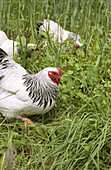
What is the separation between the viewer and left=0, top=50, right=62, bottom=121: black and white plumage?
2.35 metres

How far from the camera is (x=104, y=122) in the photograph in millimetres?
2178

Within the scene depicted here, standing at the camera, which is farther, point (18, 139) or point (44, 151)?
point (18, 139)

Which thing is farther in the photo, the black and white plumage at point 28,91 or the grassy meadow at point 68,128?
the black and white plumage at point 28,91

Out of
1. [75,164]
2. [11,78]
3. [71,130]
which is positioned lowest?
[75,164]

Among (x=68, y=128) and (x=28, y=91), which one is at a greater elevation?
(x=28, y=91)

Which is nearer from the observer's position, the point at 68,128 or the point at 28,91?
the point at 68,128

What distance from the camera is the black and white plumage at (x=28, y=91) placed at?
2.35 meters

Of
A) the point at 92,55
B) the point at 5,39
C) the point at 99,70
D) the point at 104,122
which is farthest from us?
the point at 5,39

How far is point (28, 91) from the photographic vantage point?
7.74ft

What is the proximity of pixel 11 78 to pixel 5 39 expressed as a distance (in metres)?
1.28

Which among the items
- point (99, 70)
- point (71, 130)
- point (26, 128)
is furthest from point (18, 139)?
point (99, 70)

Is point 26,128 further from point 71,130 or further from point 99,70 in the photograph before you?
point 99,70

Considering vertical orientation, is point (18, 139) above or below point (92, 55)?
below

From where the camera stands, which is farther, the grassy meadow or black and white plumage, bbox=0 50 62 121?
black and white plumage, bbox=0 50 62 121
